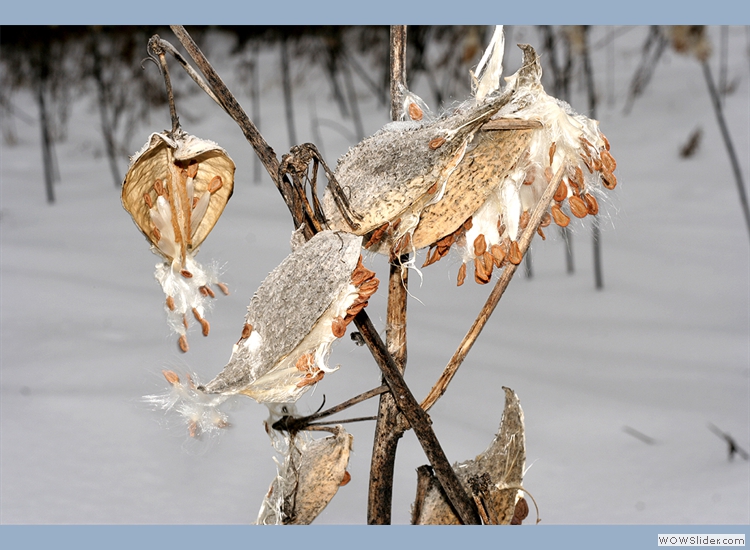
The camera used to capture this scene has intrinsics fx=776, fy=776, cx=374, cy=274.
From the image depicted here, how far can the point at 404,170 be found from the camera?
312 mm

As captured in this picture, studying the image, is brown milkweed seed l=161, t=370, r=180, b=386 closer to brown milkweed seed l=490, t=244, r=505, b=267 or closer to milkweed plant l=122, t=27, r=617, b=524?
milkweed plant l=122, t=27, r=617, b=524

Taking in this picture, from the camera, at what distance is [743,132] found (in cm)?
177

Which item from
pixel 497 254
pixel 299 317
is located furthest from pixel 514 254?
pixel 299 317

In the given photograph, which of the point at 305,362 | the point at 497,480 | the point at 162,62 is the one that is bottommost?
the point at 497,480

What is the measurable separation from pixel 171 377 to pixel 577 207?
0.65 feet

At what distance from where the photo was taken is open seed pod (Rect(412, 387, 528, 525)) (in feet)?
1.32

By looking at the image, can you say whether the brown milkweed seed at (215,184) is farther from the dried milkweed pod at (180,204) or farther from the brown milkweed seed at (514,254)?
the brown milkweed seed at (514,254)

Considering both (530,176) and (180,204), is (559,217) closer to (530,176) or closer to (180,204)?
(530,176)

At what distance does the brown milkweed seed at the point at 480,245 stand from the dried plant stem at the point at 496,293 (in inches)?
0.7

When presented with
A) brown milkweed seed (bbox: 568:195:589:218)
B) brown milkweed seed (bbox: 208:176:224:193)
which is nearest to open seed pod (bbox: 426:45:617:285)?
brown milkweed seed (bbox: 568:195:589:218)

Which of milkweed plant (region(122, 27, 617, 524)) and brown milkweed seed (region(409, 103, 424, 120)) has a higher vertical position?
brown milkweed seed (region(409, 103, 424, 120))

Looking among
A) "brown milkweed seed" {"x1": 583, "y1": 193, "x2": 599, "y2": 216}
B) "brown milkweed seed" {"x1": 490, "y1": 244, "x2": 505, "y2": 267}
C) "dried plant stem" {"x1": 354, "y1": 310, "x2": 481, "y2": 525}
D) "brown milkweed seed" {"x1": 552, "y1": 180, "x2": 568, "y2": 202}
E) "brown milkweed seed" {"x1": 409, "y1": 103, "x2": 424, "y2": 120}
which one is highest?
"brown milkweed seed" {"x1": 409, "y1": 103, "x2": 424, "y2": 120}

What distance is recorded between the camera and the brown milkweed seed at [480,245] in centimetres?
35

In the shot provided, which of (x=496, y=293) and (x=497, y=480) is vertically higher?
(x=496, y=293)
